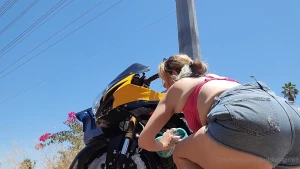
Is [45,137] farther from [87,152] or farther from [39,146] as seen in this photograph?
[87,152]

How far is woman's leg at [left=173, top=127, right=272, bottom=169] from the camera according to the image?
173 cm

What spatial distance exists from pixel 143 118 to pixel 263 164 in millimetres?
1452

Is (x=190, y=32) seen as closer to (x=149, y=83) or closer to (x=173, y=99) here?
(x=149, y=83)

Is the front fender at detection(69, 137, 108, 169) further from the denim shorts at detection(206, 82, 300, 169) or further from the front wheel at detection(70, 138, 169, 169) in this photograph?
the denim shorts at detection(206, 82, 300, 169)

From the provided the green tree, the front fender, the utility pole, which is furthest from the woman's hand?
the green tree

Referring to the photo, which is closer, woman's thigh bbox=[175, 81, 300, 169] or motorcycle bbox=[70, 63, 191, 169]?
woman's thigh bbox=[175, 81, 300, 169]

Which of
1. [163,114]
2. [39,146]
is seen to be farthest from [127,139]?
[39,146]

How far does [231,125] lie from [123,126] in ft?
5.06

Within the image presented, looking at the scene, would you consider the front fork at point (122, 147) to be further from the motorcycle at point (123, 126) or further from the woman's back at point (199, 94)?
the woman's back at point (199, 94)

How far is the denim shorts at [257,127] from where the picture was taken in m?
1.69

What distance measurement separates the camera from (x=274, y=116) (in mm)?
1724

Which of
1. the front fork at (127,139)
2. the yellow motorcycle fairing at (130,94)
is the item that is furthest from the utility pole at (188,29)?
the front fork at (127,139)

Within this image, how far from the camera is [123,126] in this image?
122 inches

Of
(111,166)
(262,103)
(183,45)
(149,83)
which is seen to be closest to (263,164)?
(262,103)
